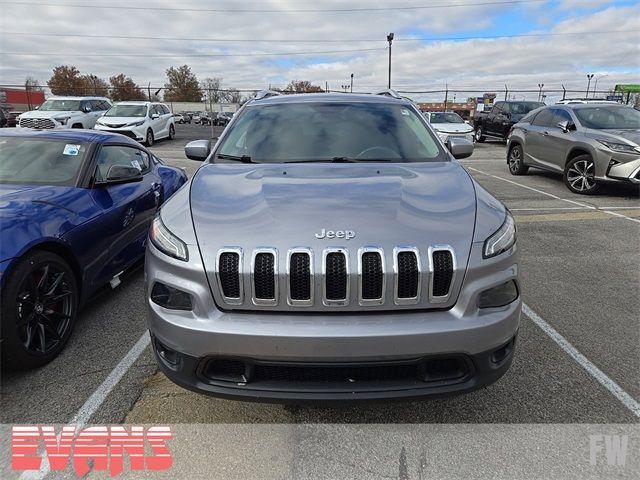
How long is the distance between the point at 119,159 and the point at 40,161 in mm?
734

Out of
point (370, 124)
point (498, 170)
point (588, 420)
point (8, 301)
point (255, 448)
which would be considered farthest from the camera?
point (498, 170)

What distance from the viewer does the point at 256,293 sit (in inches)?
83.1

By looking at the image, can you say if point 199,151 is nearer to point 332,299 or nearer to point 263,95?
point 263,95

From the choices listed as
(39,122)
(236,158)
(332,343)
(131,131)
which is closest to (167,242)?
(332,343)

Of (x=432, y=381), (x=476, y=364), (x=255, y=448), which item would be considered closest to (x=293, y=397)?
(x=255, y=448)

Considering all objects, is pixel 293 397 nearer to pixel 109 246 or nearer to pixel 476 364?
pixel 476 364

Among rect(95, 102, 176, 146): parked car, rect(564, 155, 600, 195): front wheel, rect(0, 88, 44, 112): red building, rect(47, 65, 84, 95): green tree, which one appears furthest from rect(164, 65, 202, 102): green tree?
rect(564, 155, 600, 195): front wheel

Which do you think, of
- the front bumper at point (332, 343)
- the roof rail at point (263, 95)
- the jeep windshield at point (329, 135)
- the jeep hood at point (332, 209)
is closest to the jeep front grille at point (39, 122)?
the roof rail at point (263, 95)

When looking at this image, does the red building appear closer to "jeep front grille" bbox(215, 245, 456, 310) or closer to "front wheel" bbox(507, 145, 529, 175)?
"front wheel" bbox(507, 145, 529, 175)

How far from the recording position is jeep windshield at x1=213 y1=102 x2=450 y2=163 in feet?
11.2

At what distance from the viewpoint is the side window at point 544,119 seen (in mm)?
10518

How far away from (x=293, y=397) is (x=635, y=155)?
28.7 ft

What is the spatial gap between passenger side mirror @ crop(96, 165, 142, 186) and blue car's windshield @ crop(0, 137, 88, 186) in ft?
0.78

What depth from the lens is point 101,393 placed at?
2.79 meters
